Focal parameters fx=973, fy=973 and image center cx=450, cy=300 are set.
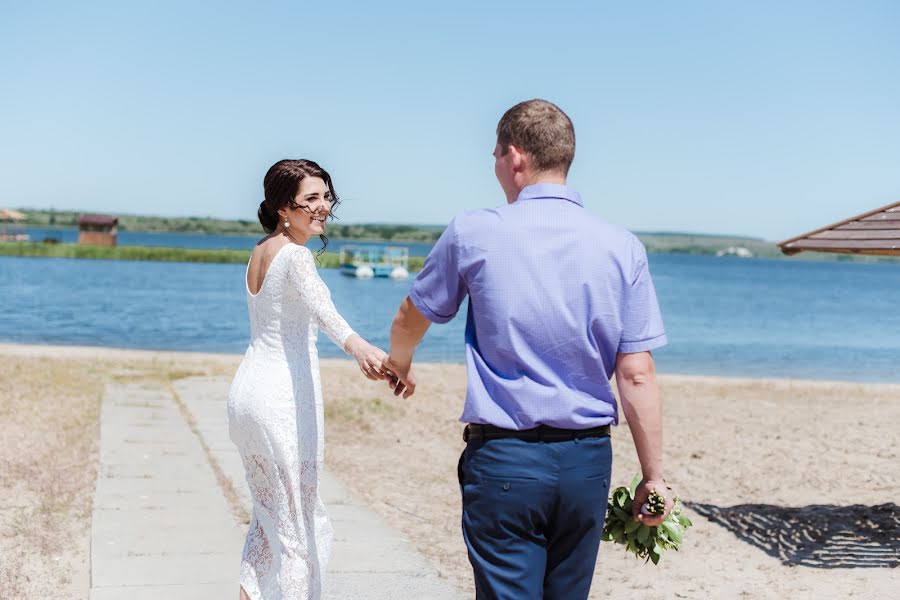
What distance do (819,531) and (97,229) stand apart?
10590 cm

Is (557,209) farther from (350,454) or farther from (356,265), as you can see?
(356,265)

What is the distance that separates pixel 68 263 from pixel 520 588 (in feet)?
287

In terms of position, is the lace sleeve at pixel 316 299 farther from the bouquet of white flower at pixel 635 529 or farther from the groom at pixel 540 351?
the bouquet of white flower at pixel 635 529

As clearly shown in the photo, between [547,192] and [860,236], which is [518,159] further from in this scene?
[860,236]

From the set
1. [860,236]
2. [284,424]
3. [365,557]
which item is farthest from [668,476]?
[284,424]

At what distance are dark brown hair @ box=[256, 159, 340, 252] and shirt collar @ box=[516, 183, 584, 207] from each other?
126 cm

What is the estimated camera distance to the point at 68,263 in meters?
83.7

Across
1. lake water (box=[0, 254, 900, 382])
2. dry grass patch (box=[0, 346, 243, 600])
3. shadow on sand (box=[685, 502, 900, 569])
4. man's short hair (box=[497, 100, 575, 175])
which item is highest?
man's short hair (box=[497, 100, 575, 175])

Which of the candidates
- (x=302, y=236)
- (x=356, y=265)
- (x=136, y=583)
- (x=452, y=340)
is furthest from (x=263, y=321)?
(x=356, y=265)

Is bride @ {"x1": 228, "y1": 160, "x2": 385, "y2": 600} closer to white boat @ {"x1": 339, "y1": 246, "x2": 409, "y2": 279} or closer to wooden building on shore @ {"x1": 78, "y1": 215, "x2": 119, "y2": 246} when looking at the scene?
white boat @ {"x1": 339, "y1": 246, "x2": 409, "y2": 279}

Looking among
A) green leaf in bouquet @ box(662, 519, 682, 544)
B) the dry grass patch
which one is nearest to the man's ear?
green leaf in bouquet @ box(662, 519, 682, 544)

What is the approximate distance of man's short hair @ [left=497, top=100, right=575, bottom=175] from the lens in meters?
2.64

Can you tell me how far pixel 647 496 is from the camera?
9.47 feet

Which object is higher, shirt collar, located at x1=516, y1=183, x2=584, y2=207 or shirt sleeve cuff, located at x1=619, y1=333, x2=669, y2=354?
shirt collar, located at x1=516, y1=183, x2=584, y2=207
